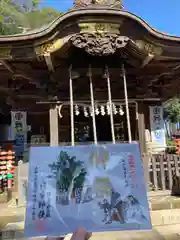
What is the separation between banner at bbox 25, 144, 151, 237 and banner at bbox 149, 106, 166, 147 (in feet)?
18.7

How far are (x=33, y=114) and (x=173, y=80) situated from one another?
15.9 feet

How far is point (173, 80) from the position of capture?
7777 millimetres

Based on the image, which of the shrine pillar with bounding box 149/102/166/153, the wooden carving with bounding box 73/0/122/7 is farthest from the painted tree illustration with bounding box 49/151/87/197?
the shrine pillar with bounding box 149/102/166/153

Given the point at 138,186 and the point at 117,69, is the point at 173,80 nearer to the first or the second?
the point at 117,69

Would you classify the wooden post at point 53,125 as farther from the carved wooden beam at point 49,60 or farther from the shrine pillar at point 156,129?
the shrine pillar at point 156,129

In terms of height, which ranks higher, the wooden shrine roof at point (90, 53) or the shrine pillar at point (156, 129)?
the wooden shrine roof at point (90, 53)

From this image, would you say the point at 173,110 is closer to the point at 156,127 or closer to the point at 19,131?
the point at 156,127

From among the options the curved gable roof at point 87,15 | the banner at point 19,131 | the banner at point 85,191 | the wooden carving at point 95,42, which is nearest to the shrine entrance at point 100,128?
the banner at point 19,131

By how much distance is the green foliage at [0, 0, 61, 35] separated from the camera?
1480 cm

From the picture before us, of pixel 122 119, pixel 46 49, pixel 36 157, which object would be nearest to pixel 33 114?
pixel 122 119

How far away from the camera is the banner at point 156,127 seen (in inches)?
327

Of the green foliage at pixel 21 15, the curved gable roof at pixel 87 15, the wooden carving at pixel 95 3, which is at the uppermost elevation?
the green foliage at pixel 21 15

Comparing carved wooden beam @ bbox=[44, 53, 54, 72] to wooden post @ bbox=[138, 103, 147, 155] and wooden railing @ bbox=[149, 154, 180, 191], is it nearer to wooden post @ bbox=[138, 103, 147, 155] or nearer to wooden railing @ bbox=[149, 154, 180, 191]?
wooden post @ bbox=[138, 103, 147, 155]

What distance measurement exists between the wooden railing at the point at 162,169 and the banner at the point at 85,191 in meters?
3.46
